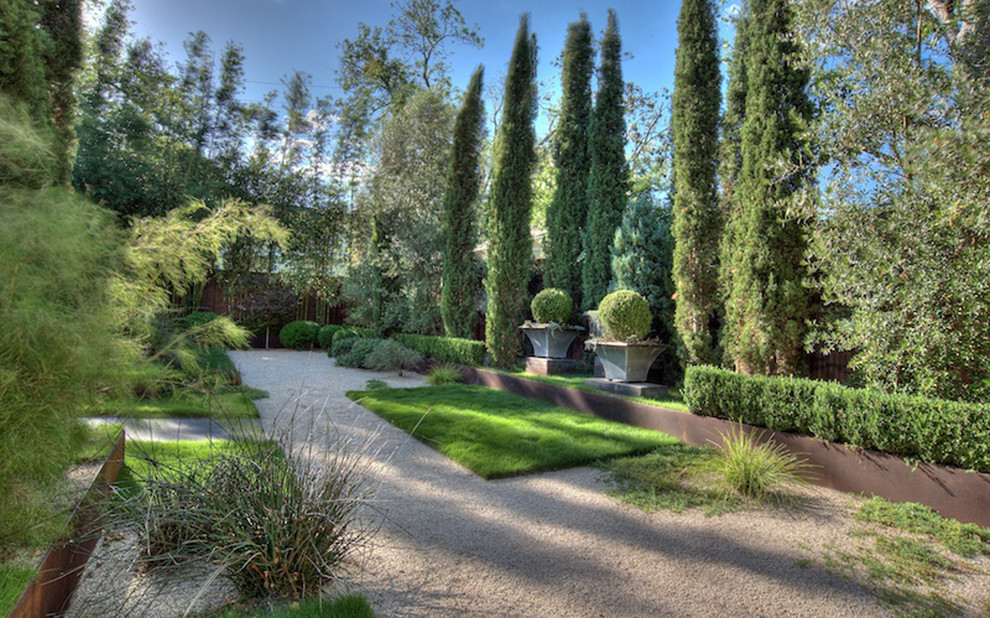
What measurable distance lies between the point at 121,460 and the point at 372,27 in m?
18.7

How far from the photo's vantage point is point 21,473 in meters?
1.91

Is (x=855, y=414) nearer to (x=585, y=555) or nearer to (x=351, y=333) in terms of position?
(x=585, y=555)

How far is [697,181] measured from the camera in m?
6.66

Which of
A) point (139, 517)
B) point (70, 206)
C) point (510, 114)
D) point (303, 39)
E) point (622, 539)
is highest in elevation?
point (303, 39)

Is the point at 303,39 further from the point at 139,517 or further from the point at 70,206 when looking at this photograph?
the point at 139,517

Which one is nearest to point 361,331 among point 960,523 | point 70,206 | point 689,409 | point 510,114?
point 510,114

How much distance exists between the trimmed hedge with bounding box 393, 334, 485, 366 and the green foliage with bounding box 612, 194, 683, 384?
331 cm

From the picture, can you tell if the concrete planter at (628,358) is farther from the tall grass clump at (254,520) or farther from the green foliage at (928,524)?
the tall grass clump at (254,520)

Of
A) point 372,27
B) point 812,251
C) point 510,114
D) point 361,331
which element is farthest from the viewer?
point 372,27

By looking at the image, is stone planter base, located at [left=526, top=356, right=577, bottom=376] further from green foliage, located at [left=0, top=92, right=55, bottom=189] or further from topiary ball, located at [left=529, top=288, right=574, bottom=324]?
green foliage, located at [left=0, top=92, right=55, bottom=189]

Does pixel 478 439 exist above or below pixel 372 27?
below

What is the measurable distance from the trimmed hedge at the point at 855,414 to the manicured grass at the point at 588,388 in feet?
2.61

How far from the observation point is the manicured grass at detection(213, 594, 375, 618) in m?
1.95

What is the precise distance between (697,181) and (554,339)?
3.92 meters
